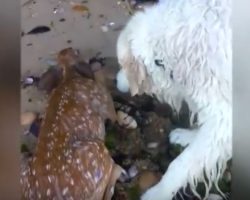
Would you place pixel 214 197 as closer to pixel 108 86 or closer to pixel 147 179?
pixel 147 179

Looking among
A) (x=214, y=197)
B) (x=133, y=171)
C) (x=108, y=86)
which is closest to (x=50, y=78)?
(x=108, y=86)

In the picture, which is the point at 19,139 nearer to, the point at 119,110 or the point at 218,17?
the point at 119,110

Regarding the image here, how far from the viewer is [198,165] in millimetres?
1042

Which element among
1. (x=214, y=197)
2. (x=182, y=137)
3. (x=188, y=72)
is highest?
(x=188, y=72)

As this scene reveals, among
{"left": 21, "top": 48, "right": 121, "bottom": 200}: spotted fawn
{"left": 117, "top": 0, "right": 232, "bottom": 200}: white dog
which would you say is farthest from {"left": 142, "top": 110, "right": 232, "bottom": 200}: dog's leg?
{"left": 21, "top": 48, "right": 121, "bottom": 200}: spotted fawn

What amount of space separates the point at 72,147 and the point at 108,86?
0.14 metres

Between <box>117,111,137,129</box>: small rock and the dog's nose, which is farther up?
the dog's nose

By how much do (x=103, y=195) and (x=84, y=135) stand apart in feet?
0.40

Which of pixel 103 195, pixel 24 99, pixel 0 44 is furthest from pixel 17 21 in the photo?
pixel 103 195

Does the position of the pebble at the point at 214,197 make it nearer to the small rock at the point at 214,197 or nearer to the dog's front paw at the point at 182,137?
the small rock at the point at 214,197

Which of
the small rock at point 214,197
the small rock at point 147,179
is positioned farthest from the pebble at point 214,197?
the small rock at point 147,179

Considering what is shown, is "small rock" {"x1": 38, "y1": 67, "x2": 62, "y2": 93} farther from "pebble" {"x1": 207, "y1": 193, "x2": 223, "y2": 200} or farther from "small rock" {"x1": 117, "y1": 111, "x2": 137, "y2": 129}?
"pebble" {"x1": 207, "y1": 193, "x2": 223, "y2": 200}

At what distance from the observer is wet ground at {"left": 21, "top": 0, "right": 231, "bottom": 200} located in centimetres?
104

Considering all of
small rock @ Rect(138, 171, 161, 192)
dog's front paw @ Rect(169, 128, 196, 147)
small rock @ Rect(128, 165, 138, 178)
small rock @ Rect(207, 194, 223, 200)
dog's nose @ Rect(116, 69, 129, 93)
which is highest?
dog's nose @ Rect(116, 69, 129, 93)
